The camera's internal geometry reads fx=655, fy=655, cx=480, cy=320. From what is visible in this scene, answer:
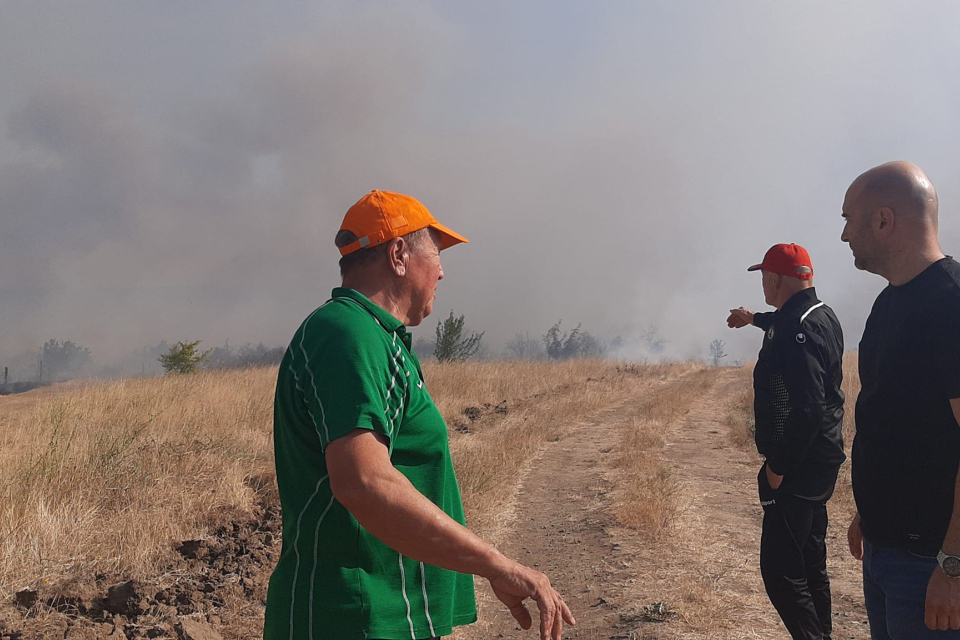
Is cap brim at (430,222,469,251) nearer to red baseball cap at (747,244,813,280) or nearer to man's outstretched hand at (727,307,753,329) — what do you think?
red baseball cap at (747,244,813,280)

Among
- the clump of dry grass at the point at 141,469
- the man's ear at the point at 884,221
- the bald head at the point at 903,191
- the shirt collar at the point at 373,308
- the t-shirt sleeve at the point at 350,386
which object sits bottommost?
the clump of dry grass at the point at 141,469

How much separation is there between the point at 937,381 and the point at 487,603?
11.3 feet

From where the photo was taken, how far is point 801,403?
3.23m

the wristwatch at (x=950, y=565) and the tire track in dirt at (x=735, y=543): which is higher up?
the wristwatch at (x=950, y=565)

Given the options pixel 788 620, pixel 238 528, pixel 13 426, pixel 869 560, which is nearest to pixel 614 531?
pixel 788 620

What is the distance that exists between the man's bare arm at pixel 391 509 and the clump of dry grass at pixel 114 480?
3.37 meters

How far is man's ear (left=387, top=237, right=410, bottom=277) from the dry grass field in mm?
2781

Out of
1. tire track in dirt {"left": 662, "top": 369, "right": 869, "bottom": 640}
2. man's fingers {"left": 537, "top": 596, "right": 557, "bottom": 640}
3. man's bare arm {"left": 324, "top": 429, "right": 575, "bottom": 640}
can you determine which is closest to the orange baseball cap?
man's bare arm {"left": 324, "top": 429, "right": 575, "bottom": 640}

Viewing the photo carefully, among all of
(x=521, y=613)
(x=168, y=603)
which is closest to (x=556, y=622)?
(x=521, y=613)

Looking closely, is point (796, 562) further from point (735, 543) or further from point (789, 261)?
point (735, 543)

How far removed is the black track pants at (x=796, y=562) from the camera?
10.5ft

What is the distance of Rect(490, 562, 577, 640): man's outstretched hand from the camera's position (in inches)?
63.1

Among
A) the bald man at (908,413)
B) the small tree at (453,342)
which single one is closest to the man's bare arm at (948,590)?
the bald man at (908,413)

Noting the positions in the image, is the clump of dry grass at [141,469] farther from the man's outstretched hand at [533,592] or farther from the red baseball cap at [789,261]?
the red baseball cap at [789,261]
